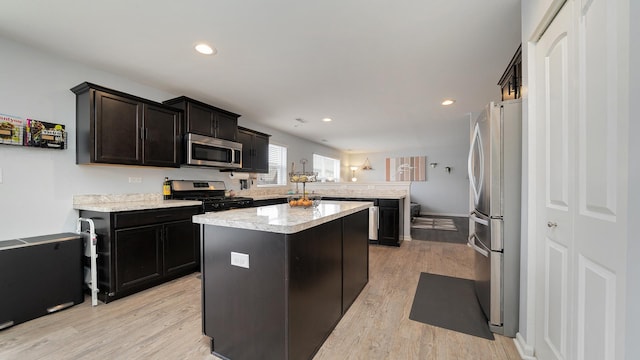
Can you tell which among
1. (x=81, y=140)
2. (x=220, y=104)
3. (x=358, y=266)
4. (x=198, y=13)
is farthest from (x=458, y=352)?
(x=220, y=104)

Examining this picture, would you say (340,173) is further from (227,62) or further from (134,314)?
(134,314)

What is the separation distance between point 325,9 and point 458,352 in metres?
2.60

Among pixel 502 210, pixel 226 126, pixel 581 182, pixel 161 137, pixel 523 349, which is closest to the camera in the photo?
pixel 581 182

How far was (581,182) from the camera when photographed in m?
1.12

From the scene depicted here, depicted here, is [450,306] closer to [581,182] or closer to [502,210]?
[502,210]

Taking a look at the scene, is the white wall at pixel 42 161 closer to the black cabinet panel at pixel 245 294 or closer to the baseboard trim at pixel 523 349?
the black cabinet panel at pixel 245 294

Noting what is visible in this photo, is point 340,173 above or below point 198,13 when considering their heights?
below

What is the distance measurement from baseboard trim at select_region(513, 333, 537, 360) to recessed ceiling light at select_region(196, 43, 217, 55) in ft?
11.1

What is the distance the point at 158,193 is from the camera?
3.36 metres

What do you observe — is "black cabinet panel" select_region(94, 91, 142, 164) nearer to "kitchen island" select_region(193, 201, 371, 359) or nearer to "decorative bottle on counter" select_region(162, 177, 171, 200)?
"decorative bottle on counter" select_region(162, 177, 171, 200)

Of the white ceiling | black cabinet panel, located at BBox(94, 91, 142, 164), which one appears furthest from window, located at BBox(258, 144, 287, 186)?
black cabinet panel, located at BBox(94, 91, 142, 164)

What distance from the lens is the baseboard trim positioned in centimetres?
159

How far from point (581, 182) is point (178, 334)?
2679 mm

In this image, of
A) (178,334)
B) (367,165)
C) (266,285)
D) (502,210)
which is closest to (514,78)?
(502,210)
